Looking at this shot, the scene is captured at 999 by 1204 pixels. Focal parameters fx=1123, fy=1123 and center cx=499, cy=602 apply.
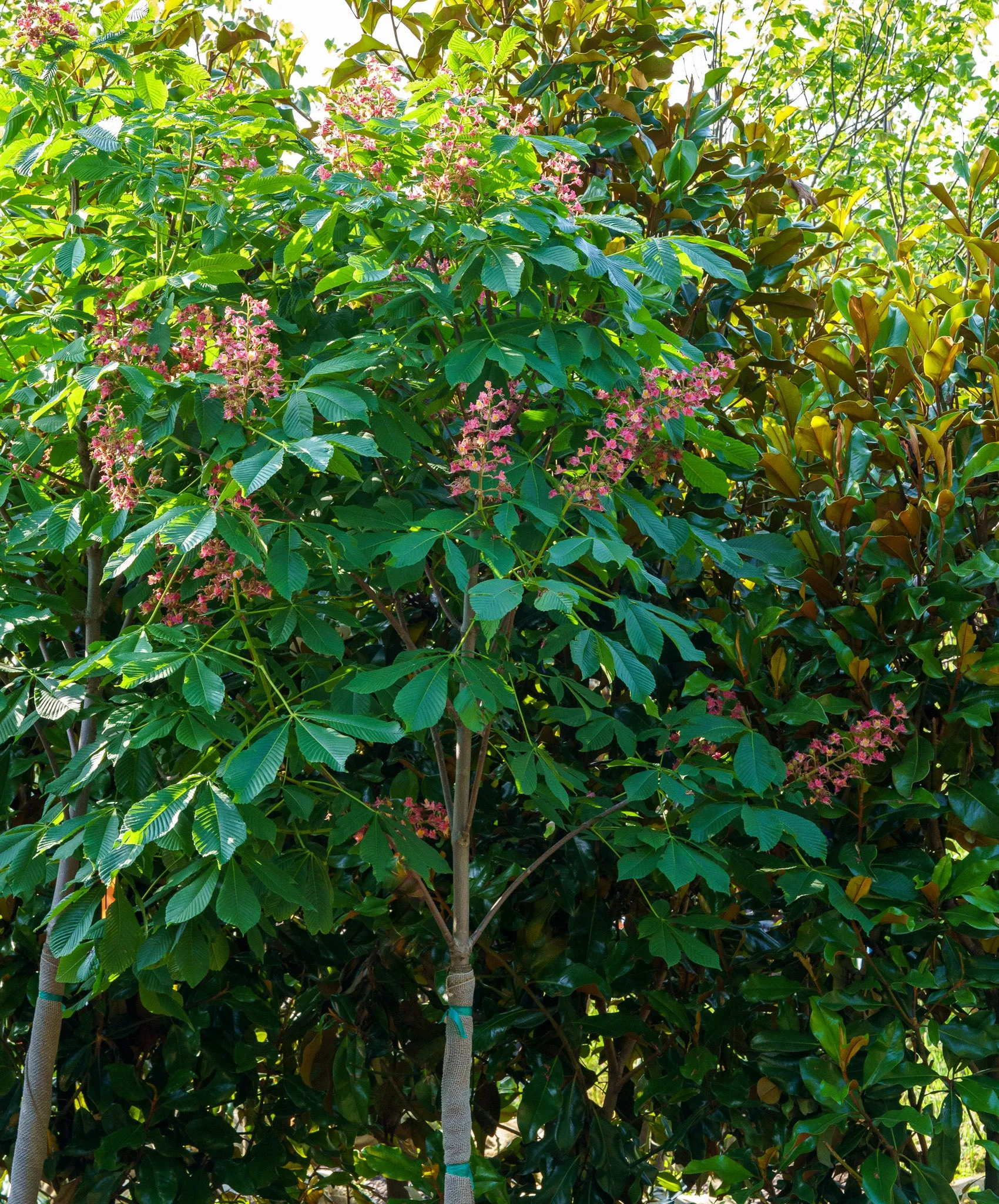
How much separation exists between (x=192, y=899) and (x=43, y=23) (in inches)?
58.3

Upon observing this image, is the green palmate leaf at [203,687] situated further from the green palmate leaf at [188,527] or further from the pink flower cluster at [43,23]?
the pink flower cluster at [43,23]

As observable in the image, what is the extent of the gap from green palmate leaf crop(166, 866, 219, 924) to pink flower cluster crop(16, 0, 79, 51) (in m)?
1.42

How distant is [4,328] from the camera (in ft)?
6.38

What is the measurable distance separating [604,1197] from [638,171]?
2269 mm

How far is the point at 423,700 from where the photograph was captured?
1.56 m

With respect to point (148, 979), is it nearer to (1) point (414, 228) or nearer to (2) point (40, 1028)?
(2) point (40, 1028)

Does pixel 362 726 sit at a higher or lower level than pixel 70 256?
lower

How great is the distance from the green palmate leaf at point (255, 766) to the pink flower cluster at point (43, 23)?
1.29 meters

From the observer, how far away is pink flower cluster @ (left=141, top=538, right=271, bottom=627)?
5.60ft

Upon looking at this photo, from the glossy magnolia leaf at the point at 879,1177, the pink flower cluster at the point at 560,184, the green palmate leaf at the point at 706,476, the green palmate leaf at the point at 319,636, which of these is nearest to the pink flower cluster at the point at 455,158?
the pink flower cluster at the point at 560,184

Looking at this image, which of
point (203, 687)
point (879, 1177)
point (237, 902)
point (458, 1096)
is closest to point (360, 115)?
point (203, 687)

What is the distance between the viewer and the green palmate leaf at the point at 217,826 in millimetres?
1488

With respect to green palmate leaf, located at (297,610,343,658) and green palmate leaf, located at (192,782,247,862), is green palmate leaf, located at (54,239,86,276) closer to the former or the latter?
green palmate leaf, located at (297,610,343,658)

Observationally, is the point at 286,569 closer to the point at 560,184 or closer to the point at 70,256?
the point at 70,256
